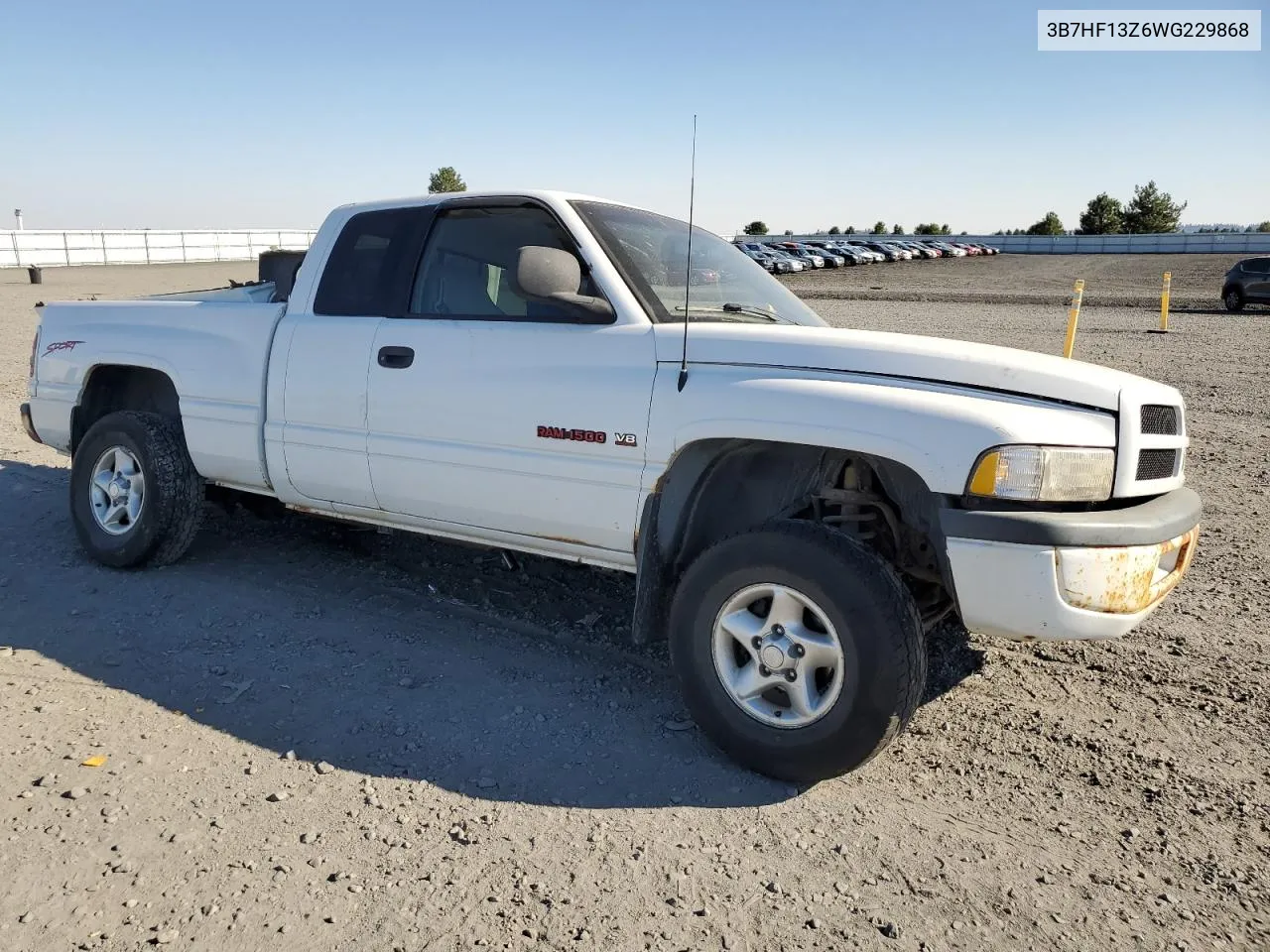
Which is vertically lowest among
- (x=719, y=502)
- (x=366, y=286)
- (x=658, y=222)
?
(x=719, y=502)

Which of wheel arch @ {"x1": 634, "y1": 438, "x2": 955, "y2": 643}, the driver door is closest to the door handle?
the driver door

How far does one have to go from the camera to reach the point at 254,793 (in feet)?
10.5

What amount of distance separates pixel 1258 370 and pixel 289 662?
516 inches

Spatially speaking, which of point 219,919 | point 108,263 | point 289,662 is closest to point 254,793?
point 219,919

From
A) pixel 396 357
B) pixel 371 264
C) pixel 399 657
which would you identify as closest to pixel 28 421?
pixel 371 264

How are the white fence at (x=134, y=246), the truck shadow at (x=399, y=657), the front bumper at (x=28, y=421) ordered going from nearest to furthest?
the truck shadow at (x=399, y=657) → the front bumper at (x=28, y=421) → the white fence at (x=134, y=246)

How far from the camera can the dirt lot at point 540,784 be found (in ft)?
8.64

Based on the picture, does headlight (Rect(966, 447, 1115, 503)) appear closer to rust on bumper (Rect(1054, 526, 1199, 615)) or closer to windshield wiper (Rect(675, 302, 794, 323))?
rust on bumper (Rect(1054, 526, 1199, 615))

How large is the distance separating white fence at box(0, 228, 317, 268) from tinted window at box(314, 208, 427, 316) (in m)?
38.7

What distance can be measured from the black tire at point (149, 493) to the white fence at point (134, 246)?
37.8 metres

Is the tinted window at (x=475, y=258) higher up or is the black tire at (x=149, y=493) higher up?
the tinted window at (x=475, y=258)

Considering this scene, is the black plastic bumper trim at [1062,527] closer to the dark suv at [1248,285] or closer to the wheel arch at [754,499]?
the wheel arch at [754,499]

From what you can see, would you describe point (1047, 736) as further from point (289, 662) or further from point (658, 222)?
point (289, 662)

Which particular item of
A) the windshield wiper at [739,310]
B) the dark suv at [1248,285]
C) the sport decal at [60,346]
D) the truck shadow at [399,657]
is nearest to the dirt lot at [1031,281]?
the dark suv at [1248,285]
